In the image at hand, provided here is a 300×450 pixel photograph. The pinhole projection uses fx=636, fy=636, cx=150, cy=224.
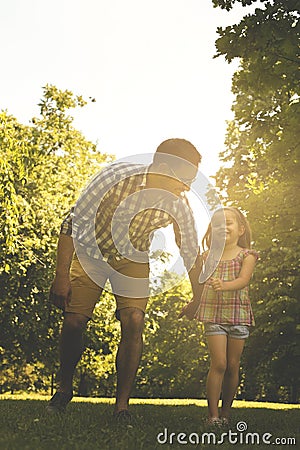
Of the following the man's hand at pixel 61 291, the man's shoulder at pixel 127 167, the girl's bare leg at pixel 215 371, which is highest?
the man's shoulder at pixel 127 167

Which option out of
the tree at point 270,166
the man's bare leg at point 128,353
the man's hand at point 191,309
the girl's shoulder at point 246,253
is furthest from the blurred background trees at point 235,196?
the man's bare leg at point 128,353

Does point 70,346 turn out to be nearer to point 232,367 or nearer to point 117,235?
point 117,235

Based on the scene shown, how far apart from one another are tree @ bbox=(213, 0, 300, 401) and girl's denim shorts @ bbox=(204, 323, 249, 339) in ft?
7.07

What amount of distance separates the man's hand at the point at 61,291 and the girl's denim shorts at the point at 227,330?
1.29 m

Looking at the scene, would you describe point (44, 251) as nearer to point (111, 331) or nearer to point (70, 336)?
point (111, 331)

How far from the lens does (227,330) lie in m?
5.57

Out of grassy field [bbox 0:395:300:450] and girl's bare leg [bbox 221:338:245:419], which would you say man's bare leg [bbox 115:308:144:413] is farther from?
girl's bare leg [bbox 221:338:245:419]

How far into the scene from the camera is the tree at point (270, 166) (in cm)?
593

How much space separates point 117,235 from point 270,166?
4.91m

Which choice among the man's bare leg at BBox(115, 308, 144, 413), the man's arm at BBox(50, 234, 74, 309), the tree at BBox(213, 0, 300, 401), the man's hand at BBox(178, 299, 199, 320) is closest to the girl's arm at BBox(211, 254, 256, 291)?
the man's hand at BBox(178, 299, 199, 320)

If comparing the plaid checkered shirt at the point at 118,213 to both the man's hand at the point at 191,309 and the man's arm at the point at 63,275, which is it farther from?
the man's hand at the point at 191,309

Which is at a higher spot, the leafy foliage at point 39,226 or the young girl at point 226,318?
the leafy foliage at point 39,226

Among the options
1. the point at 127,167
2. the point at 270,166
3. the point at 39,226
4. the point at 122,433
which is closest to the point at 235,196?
the point at 270,166

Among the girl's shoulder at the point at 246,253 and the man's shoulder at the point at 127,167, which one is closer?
the man's shoulder at the point at 127,167
